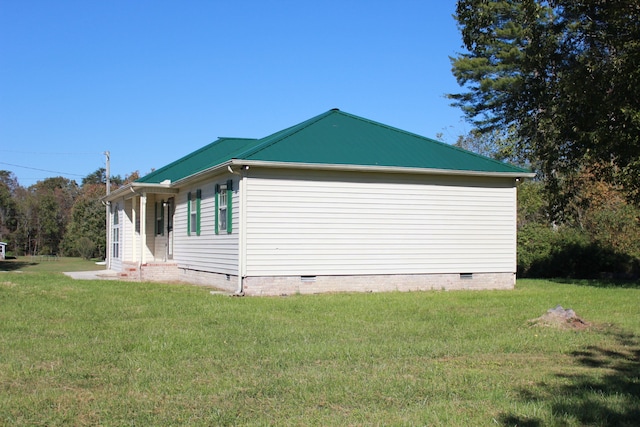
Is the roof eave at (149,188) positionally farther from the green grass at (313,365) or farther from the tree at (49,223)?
the tree at (49,223)

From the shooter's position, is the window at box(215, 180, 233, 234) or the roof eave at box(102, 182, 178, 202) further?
the roof eave at box(102, 182, 178, 202)

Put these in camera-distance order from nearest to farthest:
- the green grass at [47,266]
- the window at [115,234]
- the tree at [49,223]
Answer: the window at [115,234] < the green grass at [47,266] < the tree at [49,223]

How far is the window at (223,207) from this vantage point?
1617 centimetres

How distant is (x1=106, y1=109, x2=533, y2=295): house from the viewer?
51.3ft

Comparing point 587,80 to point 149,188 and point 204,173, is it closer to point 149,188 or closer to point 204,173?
point 204,173

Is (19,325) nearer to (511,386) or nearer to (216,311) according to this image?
(216,311)

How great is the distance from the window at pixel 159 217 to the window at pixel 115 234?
3.47 metres

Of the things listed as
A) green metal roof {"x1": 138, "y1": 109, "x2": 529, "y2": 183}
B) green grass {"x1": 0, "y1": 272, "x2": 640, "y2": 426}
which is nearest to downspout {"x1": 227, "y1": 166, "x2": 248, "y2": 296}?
green metal roof {"x1": 138, "y1": 109, "x2": 529, "y2": 183}

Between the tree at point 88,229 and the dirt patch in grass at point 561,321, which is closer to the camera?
the dirt patch in grass at point 561,321

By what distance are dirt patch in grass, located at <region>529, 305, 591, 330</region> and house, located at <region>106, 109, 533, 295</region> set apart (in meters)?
6.69

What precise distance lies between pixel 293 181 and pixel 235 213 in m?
1.56

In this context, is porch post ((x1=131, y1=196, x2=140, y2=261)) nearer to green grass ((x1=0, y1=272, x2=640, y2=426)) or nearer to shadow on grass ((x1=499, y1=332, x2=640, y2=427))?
green grass ((x1=0, y1=272, x2=640, y2=426))

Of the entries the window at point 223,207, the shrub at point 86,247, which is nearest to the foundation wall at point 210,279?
the window at point 223,207

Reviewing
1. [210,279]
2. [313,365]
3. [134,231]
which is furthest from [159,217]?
[313,365]
